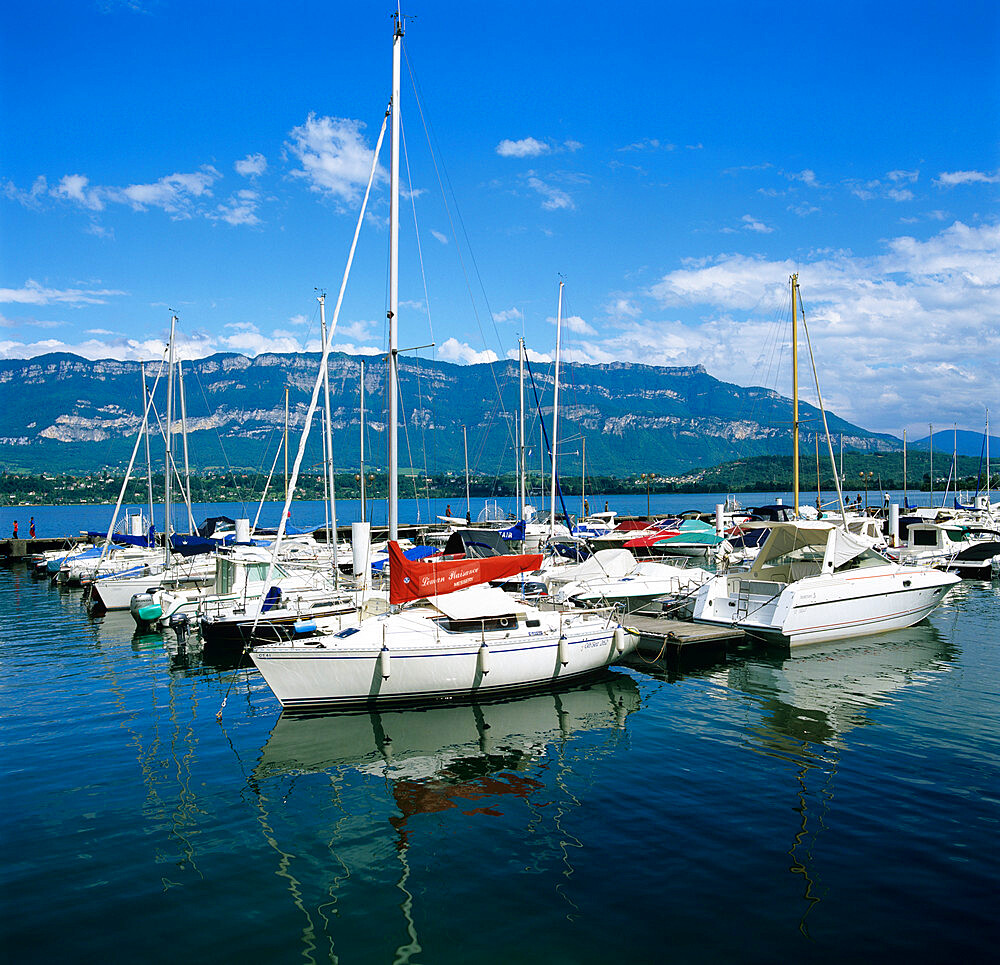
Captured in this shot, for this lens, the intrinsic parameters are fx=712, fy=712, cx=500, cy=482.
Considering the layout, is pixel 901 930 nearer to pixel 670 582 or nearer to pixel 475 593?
pixel 475 593

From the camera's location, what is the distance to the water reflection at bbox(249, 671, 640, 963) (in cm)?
916

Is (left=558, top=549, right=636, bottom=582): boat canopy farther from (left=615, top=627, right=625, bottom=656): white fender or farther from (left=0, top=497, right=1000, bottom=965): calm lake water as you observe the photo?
(left=0, top=497, right=1000, bottom=965): calm lake water

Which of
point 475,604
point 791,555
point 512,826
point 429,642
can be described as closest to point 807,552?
point 791,555

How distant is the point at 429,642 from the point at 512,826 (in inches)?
240

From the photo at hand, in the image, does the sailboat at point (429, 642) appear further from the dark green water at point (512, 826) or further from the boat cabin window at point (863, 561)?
the boat cabin window at point (863, 561)

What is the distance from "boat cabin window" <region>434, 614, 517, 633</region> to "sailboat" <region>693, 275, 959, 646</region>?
916cm

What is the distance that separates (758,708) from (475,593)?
729 cm

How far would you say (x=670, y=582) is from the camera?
29219mm

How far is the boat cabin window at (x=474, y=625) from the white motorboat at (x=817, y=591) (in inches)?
361

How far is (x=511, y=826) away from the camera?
35.1 ft

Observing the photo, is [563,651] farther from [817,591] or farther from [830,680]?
[817,591]

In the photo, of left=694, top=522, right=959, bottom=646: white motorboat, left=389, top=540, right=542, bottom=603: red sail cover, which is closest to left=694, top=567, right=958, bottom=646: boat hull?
left=694, top=522, right=959, bottom=646: white motorboat

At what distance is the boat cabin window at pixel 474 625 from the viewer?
56.2 feet

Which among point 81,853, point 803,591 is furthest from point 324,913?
point 803,591
